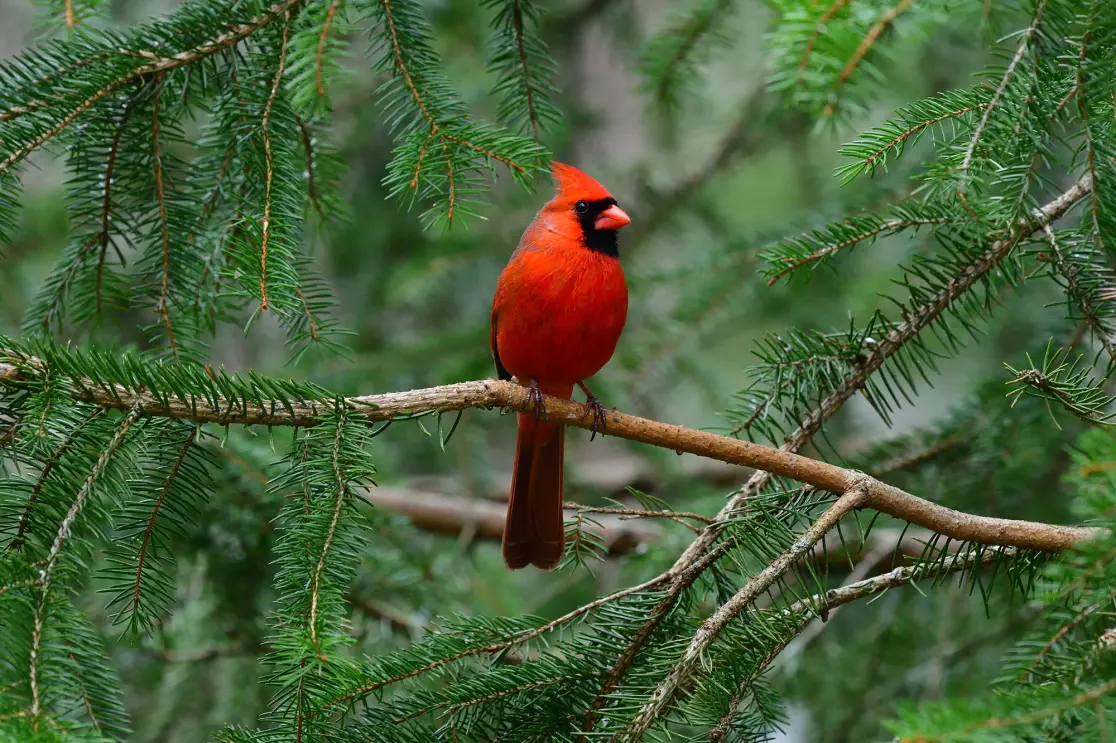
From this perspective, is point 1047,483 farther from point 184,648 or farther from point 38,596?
point 184,648

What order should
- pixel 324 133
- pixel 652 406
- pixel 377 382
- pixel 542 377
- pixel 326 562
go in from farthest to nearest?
pixel 652 406, pixel 377 382, pixel 542 377, pixel 324 133, pixel 326 562

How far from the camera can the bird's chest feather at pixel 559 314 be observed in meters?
2.88

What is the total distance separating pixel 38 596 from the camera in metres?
1.40

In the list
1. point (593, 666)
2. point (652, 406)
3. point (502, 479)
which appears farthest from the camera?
point (502, 479)

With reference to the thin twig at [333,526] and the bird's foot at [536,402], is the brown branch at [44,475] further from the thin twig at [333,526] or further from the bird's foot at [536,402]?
the bird's foot at [536,402]

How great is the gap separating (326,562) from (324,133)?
1396mm

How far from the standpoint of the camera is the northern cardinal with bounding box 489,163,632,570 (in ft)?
9.27

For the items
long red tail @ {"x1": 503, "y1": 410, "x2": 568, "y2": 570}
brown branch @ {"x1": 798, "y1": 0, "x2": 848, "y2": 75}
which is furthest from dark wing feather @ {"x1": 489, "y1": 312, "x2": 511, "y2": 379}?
brown branch @ {"x1": 798, "y1": 0, "x2": 848, "y2": 75}

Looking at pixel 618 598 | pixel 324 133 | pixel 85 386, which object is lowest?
pixel 618 598

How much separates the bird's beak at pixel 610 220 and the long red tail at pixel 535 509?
668 mm

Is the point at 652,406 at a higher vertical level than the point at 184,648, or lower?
higher

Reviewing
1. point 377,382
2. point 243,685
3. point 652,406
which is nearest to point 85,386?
point 243,685

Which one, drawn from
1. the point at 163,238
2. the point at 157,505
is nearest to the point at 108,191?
the point at 163,238

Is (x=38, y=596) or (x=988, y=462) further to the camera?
(x=988, y=462)
